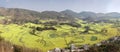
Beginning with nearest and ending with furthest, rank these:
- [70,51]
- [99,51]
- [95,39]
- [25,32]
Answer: [99,51]
[70,51]
[95,39]
[25,32]

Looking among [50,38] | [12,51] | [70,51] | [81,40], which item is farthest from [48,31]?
[12,51]

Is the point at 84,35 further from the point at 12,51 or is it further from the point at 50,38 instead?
the point at 12,51

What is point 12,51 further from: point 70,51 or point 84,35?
point 84,35

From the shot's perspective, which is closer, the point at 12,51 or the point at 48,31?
the point at 12,51

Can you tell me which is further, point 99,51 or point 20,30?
point 20,30

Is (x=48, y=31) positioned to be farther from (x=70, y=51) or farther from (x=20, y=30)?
(x=70, y=51)

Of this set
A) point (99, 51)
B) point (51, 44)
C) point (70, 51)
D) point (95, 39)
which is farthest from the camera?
point (95, 39)

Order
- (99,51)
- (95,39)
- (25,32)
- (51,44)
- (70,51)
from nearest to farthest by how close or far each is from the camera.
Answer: (99,51) → (70,51) → (51,44) → (95,39) → (25,32)

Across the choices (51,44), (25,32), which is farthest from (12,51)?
(25,32)

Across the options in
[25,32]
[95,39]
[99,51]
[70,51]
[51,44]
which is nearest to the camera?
[99,51]
